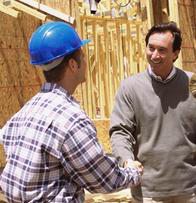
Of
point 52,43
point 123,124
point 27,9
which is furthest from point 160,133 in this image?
point 27,9

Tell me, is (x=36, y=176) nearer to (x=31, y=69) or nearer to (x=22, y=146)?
(x=22, y=146)

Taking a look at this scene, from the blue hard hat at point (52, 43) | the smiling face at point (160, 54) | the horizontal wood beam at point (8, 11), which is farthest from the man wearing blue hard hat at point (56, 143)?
the horizontal wood beam at point (8, 11)

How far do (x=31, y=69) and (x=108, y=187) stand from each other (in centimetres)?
531

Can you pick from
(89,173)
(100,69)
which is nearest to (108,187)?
(89,173)

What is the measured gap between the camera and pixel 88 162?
2.16 meters

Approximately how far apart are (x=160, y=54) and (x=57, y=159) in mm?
1785

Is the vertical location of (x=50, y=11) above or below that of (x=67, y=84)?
above

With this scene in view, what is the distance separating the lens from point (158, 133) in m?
3.56

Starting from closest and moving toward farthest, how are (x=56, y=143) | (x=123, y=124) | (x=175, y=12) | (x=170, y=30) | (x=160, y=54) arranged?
(x=56, y=143) → (x=123, y=124) → (x=160, y=54) → (x=170, y=30) → (x=175, y=12)

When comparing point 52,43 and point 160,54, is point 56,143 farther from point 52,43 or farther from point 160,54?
point 160,54

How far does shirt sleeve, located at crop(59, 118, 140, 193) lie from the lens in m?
2.13

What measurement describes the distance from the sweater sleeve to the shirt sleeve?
3.74 feet

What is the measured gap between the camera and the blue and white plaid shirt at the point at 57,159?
214 centimetres

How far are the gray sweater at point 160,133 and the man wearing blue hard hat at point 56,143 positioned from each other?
122 centimetres
